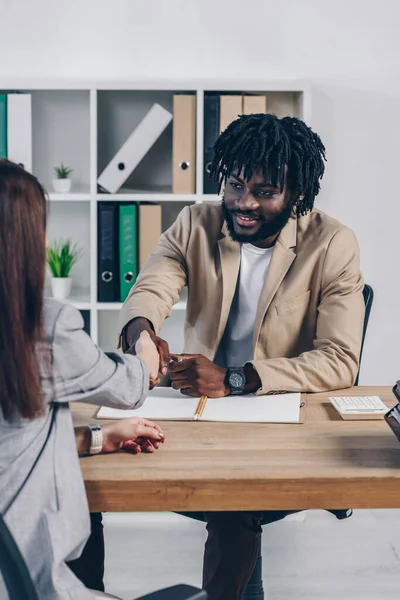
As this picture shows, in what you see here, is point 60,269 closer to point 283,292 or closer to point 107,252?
point 107,252

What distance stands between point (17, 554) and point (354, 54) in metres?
2.71

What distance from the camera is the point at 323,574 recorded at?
2.55 m

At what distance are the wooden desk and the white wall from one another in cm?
192

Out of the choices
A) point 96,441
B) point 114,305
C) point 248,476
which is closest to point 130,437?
point 96,441

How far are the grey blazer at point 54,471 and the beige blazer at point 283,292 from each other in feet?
2.50

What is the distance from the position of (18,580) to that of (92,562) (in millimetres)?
872

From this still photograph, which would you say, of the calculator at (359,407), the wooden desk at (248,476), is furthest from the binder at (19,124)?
the wooden desk at (248,476)

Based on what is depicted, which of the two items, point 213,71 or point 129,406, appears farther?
point 213,71

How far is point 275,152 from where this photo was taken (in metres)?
2.20

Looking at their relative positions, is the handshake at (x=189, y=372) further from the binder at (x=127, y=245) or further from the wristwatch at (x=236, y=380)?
the binder at (x=127, y=245)

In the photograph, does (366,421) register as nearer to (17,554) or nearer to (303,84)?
(17,554)

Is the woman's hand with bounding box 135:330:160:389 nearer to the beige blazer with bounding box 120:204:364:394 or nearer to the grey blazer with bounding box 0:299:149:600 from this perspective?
the beige blazer with bounding box 120:204:364:394

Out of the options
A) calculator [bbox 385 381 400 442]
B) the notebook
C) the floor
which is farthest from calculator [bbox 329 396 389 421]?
the floor

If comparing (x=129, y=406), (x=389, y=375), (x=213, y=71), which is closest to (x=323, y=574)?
(x=389, y=375)
